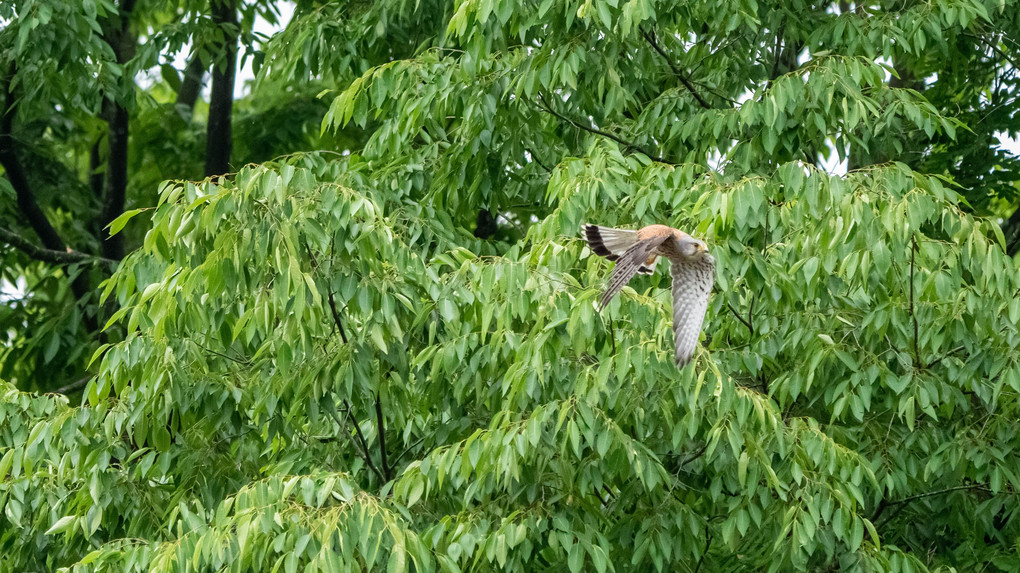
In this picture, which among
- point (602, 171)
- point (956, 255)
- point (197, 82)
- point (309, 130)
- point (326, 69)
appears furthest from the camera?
point (197, 82)

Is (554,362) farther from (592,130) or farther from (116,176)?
(116,176)

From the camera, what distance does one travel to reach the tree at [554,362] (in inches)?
177

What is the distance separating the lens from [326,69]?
25.5 feet

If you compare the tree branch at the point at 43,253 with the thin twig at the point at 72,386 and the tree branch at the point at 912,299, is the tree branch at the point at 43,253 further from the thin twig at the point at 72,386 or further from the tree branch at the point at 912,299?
the tree branch at the point at 912,299

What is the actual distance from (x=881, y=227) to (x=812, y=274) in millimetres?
299

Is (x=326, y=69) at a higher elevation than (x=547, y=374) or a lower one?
higher

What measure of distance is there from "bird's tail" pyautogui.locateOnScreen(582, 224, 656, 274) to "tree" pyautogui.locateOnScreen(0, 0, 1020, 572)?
0.09 metres

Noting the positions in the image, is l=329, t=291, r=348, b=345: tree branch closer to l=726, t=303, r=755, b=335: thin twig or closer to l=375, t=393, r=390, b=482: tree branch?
l=375, t=393, r=390, b=482: tree branch

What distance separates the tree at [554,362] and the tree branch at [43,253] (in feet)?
10.0

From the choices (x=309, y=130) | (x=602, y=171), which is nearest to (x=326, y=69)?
(x=309, y=130)

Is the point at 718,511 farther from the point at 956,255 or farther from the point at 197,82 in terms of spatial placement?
the point at 197,82

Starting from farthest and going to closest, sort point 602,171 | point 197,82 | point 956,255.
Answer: point 197,82, point 602,171, point 956,255

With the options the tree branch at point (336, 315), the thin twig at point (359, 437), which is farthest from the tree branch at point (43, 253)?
the tree branch at point (336, 315)

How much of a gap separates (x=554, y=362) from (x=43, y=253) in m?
5.32
